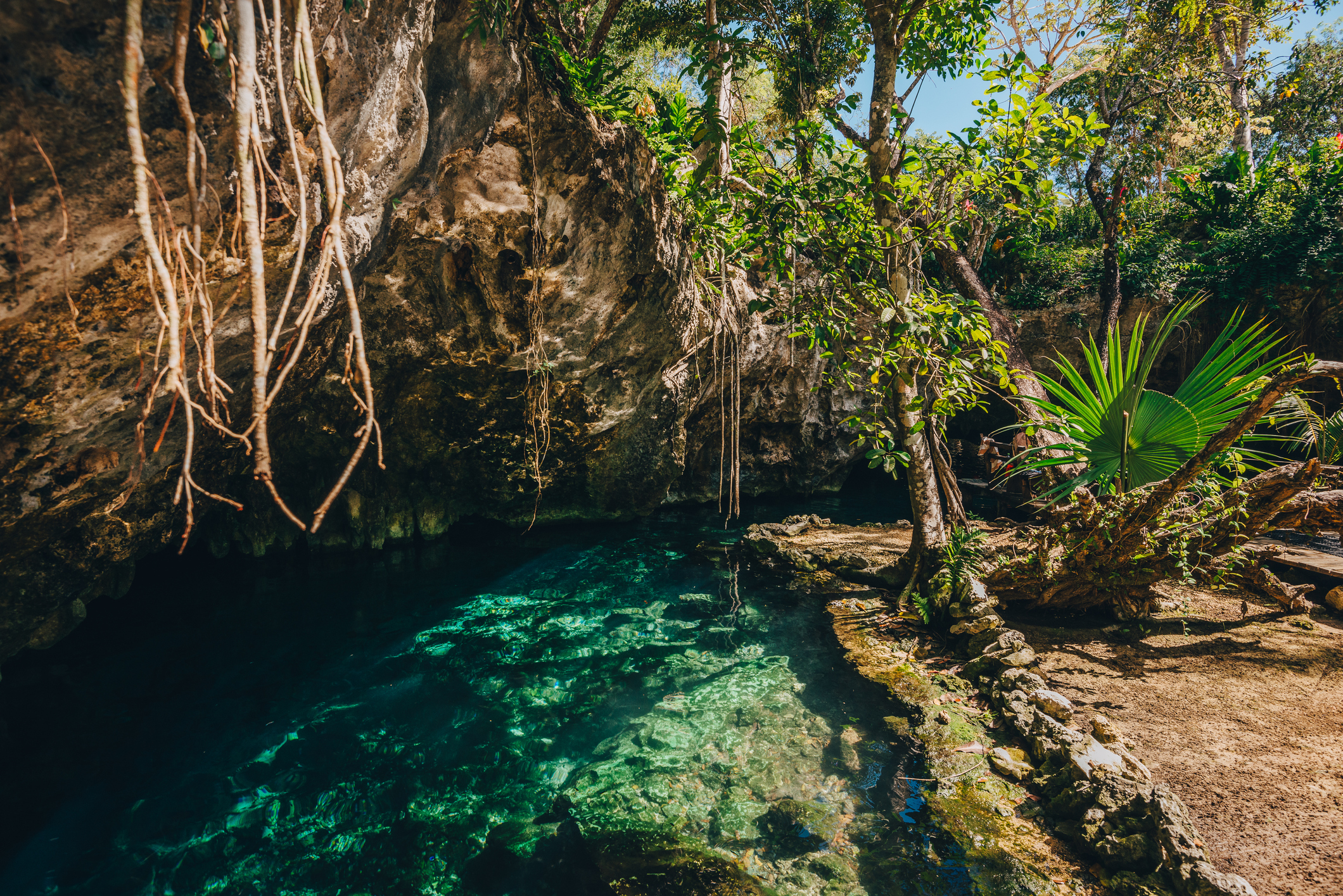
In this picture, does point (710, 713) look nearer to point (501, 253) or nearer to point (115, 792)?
point (115, 792)

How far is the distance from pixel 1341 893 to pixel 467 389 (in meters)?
7.16

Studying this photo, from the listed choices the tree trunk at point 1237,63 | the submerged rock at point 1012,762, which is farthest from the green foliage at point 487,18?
the tree trunk at point 1237,63

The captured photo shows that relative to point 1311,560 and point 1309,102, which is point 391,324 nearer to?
point 1311,560

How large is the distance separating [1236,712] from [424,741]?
16.5ft

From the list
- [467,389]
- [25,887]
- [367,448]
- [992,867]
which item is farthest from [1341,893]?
[367,448]

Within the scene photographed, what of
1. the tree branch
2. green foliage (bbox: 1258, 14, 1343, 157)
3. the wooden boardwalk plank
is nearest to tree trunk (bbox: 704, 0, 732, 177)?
the tree branch

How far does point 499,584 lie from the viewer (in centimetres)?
679

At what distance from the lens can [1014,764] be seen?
131 inches

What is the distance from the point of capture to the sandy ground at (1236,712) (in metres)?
2.56

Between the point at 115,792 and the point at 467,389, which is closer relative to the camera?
the point at 115,792

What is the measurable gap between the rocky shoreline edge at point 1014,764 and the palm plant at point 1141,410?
1231 mm

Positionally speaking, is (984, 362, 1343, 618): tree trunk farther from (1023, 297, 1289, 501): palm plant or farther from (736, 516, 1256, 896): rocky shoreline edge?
(736, 516, 1256, 896): rocky shoreline edge

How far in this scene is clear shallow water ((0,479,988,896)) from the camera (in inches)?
113

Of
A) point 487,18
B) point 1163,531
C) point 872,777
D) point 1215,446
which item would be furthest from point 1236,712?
point 487,18
